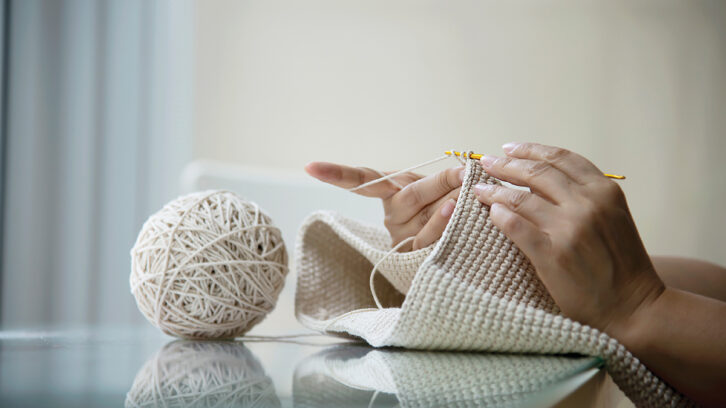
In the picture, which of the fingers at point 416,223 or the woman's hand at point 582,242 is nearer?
the woman's hand at point 582,242

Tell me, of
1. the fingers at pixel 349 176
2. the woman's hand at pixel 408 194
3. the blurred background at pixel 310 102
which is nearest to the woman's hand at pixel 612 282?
the woman's hand at pixel 408 194

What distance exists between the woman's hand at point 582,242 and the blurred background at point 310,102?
132 cm

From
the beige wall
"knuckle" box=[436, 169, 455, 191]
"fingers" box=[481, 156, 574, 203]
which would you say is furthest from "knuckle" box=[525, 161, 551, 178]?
the beige wall

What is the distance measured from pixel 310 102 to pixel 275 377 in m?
1.70

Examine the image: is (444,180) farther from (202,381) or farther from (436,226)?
(202,381)

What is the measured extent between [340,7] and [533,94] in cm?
70

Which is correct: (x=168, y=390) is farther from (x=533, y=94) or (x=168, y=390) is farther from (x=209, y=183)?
(x=533, y=94)

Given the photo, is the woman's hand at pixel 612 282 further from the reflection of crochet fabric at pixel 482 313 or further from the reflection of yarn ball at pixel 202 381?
the reflection of yarn ball at pixel 202 381

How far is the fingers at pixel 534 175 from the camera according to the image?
19.0 inches

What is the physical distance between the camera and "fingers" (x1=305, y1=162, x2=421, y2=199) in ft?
2.13

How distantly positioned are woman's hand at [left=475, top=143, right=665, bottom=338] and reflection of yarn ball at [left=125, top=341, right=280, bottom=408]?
0.75ft

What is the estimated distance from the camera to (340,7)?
6.56ft

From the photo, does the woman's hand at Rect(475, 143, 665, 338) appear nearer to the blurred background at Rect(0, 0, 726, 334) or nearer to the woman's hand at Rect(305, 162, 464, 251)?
the woman's hand at Rect(305, 162, 464, 251)

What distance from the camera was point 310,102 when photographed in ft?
6.59
